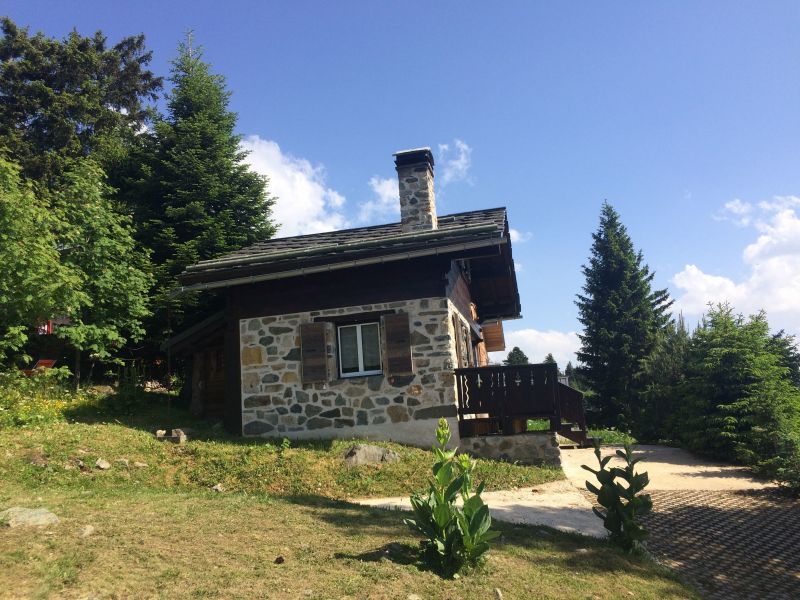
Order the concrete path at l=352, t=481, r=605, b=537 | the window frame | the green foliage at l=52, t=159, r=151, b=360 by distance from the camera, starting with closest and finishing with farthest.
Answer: the concrete path at l=352, t=481, r=605, b=537 < the window frame < the green foliage at l=52, t=159, r=151, b=360

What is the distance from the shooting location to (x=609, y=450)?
13859mm

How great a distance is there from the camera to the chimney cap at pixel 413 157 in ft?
40.8

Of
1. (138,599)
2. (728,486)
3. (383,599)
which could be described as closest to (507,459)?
(728,486)

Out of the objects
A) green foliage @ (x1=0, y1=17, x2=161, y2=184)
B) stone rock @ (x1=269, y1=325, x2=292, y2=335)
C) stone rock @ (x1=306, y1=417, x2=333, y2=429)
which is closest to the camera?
stone rock @ (x1=306, y1=417, x2=333, y2=429)

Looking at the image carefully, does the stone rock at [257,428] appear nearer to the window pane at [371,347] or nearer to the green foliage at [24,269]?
the window pane at [371,347]

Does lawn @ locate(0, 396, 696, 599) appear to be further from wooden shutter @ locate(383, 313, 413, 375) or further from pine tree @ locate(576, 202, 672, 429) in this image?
pine tree @ locate(576, 202, 672, 429)

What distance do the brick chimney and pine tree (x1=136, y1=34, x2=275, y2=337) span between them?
23.9 feet

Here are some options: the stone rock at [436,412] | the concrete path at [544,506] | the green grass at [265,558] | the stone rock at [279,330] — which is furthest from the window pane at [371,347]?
the green grass at [265,558]

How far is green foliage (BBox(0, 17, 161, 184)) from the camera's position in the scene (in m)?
20.9

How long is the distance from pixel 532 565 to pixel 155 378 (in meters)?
14.5

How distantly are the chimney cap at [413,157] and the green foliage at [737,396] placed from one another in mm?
7695

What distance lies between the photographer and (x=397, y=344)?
10.4m

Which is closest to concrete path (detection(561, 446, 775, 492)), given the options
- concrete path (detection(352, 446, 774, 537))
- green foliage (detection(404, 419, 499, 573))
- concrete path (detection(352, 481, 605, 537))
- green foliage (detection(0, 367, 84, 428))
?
concrete path (detection(352, 446, 774, 537))

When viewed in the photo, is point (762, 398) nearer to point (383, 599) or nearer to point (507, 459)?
point (507, 459)
